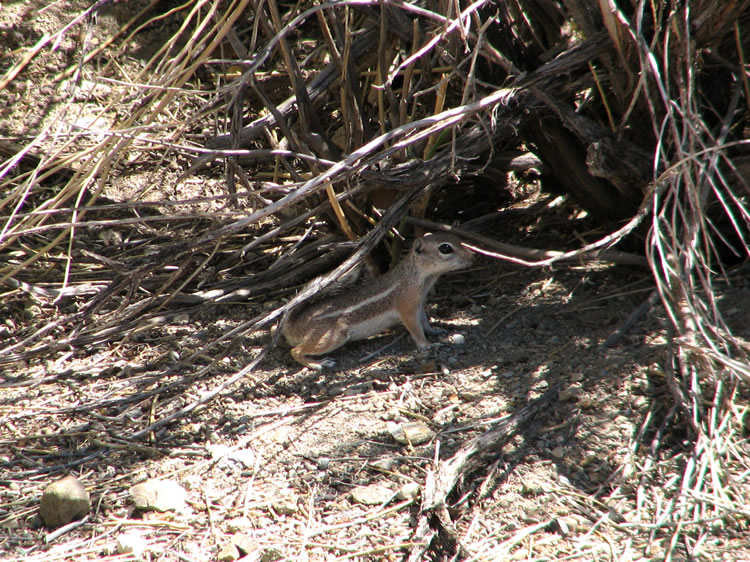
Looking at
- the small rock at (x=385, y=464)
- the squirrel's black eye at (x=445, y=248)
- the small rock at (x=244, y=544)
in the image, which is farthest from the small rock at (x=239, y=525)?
the squirrel's black eye at (x=445, y=248)

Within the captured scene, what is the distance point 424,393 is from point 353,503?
2.77 feet

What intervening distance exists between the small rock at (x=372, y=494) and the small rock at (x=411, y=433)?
30 cm

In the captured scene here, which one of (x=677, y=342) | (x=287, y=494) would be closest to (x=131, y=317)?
(x=287, y=494)

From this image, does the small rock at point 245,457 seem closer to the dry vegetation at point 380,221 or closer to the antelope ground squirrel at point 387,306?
the dry vegetation at point 380,221

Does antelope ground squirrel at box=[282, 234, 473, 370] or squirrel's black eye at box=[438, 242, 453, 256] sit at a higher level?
squirrel's black eye at box=[438, 242, 453, 256]

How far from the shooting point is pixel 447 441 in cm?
324

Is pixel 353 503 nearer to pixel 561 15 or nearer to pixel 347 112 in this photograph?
pixel 347 112

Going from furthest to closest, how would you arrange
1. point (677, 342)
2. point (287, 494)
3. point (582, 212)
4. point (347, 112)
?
point (582, 212)
point (347, 112)
point (287, 494)
point (677, 342)

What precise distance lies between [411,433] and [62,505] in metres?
1.55

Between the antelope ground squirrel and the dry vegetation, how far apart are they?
→ 0.20m

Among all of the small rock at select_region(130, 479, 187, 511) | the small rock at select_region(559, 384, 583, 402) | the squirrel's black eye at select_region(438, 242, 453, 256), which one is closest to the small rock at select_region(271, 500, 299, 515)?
the small rock at select_region(130, 479, 187, 511)

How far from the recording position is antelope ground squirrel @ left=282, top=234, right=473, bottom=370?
421cm

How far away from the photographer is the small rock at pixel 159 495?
2975 millimetres

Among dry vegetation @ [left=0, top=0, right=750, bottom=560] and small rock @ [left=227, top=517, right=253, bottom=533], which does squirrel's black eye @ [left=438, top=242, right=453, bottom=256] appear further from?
small rock @ [left=227, top=517, right=253, bottom=533]
